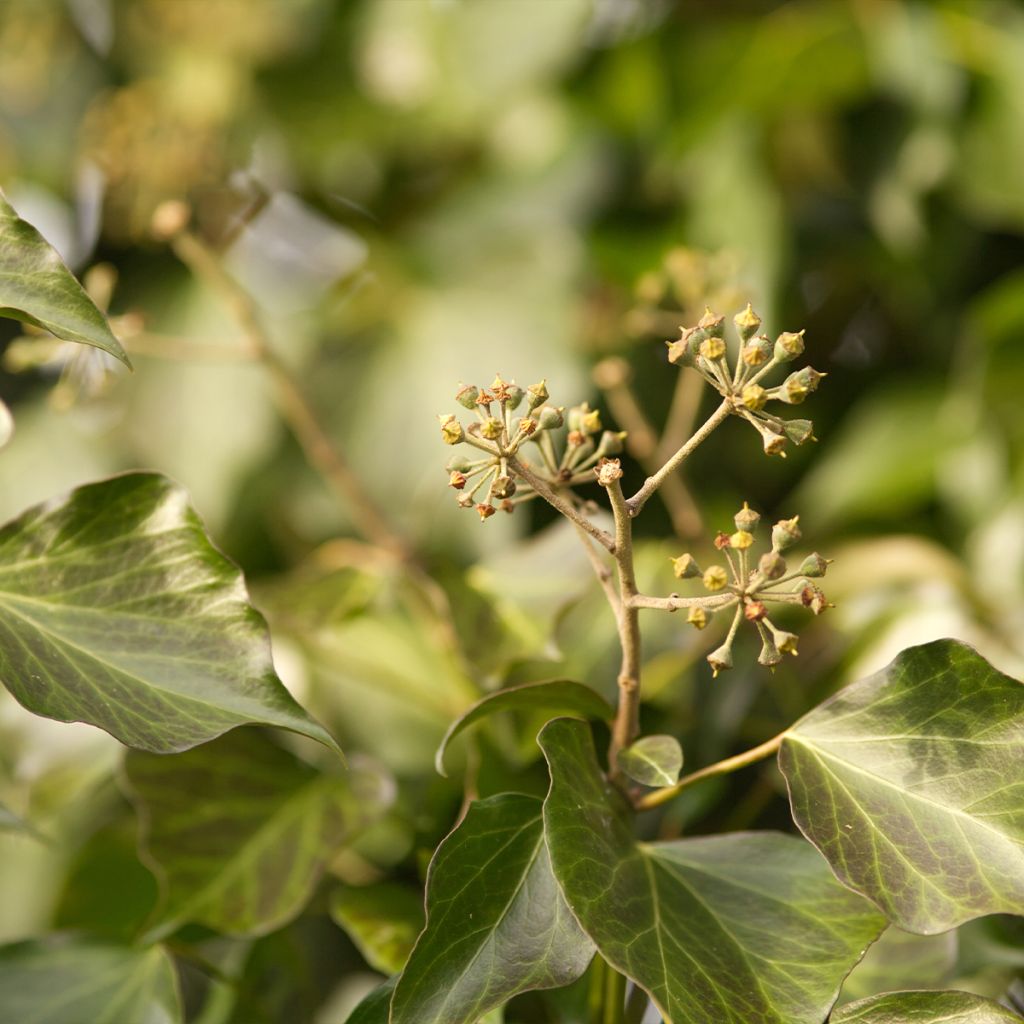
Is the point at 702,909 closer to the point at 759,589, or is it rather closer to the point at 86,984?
the point at 759,589

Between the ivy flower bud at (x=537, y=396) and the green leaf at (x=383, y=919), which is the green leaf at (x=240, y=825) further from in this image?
the ivy flower bud at (x=537, y=396)

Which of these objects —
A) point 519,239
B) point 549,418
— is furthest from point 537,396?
point 519,239

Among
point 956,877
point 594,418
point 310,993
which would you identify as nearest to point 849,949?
point 956,877

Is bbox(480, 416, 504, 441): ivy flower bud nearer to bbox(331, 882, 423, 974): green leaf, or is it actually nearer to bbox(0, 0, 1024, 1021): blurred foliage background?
bbox(331, 882, 423, 974): green leaf

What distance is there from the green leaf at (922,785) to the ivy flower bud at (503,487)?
0.30 feet

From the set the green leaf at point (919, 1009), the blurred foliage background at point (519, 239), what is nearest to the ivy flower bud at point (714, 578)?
the green leaf at point (919, 1009)

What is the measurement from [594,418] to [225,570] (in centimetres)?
10

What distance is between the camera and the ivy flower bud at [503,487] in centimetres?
25

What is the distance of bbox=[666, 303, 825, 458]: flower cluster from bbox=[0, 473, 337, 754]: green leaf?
0.11 metres

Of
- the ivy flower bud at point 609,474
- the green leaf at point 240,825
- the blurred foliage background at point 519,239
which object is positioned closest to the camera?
the ivy flower bud at point 609,474

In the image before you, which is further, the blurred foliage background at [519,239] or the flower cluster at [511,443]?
the blurred foliage background at [519,239]

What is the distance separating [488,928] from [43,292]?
17 centimetres

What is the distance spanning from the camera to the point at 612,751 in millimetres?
292

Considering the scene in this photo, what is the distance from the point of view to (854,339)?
0.79 m
